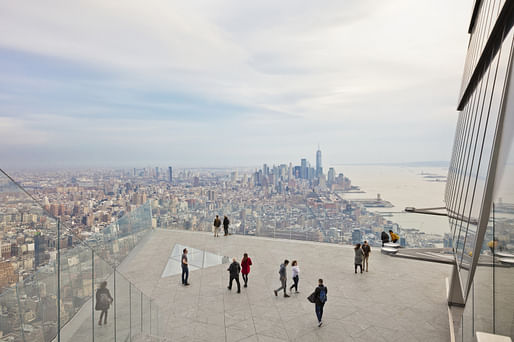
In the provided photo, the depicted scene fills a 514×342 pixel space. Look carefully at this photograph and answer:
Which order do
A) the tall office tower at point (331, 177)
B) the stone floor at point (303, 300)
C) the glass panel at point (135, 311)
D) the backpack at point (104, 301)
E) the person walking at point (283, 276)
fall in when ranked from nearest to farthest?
the backpack at point (104, 301) → the glass panel at point (135, 311) → the stone floor at point (303, 300) → the person walking at point (283, 276) → the tall office tower at point (331, 177)

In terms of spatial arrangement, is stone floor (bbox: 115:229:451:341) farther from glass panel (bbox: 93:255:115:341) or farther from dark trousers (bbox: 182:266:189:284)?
glass panel (bbox: 93:255:115:341)

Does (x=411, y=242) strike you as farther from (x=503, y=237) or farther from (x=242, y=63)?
(x=242, y=63)

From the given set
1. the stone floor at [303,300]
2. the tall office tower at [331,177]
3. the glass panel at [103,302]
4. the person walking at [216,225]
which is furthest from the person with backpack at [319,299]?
the tall office tower at [331,177]

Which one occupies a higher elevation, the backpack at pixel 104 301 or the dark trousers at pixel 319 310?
the backpack at pixel 104 301

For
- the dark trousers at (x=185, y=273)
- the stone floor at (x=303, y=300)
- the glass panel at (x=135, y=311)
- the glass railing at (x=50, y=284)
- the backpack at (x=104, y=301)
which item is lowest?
the stone floor at (x=303, y=300)

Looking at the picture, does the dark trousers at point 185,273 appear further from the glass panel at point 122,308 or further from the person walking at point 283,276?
the glass panel at point 122,308

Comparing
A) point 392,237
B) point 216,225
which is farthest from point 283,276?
point 216,225

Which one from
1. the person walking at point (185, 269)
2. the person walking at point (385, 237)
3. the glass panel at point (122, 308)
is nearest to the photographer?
the glass panel at point (122, 308)
